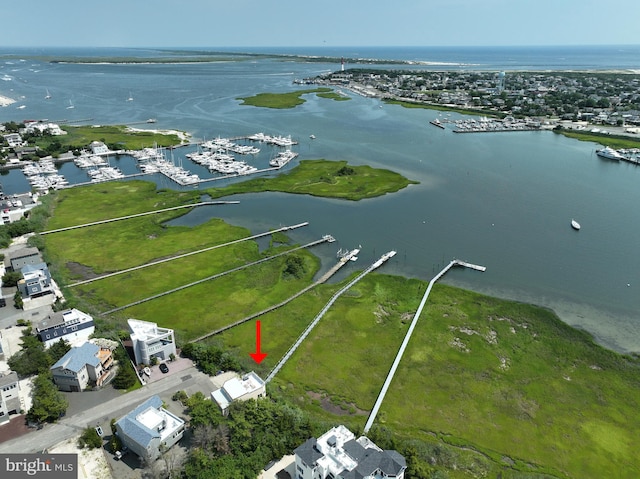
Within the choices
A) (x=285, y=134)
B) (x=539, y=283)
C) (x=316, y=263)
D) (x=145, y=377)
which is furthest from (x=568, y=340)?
(x=285, y=134)

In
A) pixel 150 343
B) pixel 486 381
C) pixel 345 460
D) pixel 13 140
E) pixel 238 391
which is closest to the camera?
pixel 345 460

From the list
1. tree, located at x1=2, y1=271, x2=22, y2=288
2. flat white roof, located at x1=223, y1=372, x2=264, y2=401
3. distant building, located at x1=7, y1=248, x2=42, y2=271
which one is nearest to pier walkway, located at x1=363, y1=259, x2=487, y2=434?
flat white roof, located at x1=223, y1=372, x2=264, y2=401

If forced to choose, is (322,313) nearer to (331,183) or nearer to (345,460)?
(345,460)

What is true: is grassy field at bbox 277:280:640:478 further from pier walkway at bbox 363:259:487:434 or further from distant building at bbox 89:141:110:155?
distant building at bbox 89:141:110:155

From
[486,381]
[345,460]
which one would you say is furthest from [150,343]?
[486,381]

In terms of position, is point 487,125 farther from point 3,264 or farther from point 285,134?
point 3,264
